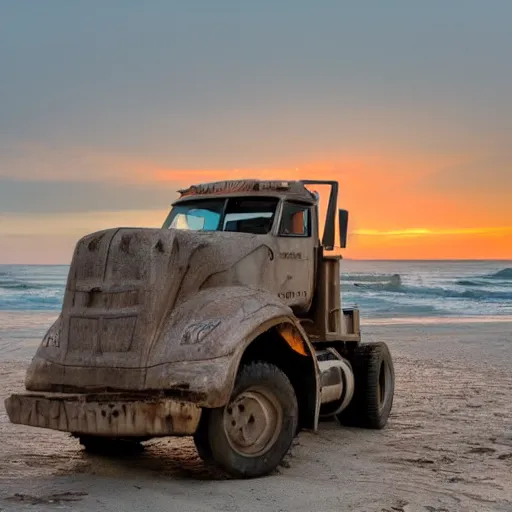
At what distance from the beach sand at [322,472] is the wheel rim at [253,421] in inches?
11.2

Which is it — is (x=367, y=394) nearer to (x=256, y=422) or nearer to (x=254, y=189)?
(x=254, y=189)

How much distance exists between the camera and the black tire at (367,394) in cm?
986

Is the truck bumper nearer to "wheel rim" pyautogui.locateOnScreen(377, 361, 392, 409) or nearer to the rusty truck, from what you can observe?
the rusty truck

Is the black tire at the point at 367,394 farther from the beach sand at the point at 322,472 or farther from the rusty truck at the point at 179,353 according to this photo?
the rusty truck at the point at 179,353

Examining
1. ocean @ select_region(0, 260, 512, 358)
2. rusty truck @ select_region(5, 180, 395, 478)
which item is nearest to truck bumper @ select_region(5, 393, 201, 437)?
rusty truck @ select_region(5, 180, 395, 478)

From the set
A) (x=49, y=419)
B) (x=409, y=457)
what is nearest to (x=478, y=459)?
(x=409, y=457)

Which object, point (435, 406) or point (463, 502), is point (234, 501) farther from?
point (435, 406)

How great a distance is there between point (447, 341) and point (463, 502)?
15570 mm

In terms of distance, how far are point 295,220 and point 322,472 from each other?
2692mm

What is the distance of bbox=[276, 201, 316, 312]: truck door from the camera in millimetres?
8508

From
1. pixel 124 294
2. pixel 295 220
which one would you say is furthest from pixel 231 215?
pixel 124 294

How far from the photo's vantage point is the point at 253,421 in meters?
7.02

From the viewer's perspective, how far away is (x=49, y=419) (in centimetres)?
659

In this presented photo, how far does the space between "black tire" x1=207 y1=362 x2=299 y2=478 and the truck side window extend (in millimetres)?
1948
